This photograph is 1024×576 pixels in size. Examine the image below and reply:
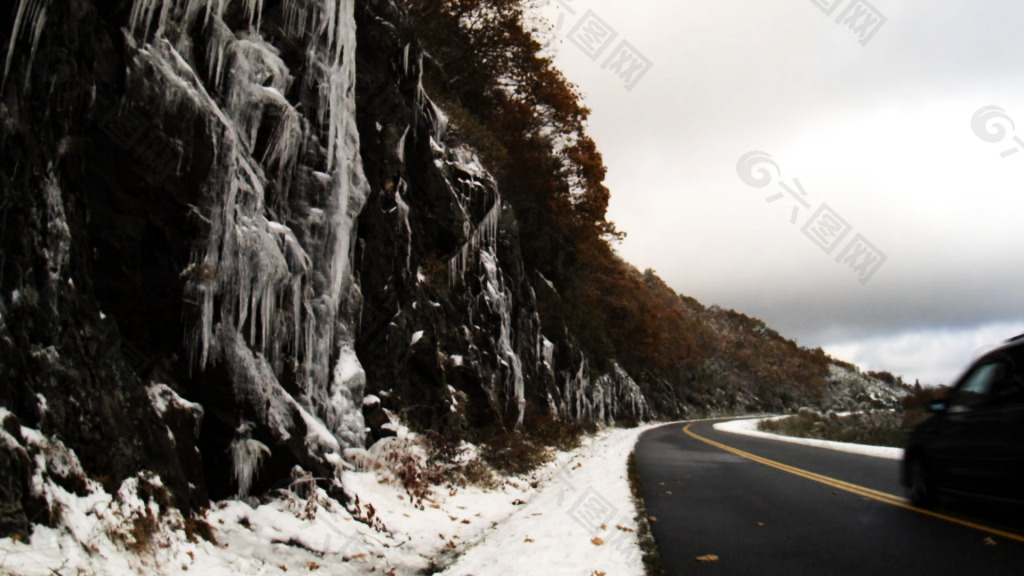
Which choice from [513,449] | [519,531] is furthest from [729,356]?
[519,531]

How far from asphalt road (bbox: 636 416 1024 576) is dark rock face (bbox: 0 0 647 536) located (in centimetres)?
432

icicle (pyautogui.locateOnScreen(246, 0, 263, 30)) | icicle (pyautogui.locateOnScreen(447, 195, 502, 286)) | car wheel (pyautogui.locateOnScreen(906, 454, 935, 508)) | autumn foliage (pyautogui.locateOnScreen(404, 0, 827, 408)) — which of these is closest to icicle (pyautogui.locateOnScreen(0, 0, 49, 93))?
icicle (pyautogui.locateOnScreen(246, 0, 263, 30))

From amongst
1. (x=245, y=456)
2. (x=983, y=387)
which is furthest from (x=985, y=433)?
(x=245, y=456)

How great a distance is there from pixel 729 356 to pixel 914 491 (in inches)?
3813

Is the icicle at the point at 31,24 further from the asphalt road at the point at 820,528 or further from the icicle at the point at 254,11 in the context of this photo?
the asphalt road at the point at 820,528

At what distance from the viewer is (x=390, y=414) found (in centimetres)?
1125

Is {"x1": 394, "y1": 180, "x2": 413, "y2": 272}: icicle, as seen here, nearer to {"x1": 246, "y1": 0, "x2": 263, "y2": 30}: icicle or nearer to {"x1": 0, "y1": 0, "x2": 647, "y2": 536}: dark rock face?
{"x1": 0, "y1": 0, "x2": 647, "y2": 536}: dark rock face

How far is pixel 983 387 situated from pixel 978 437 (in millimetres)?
507

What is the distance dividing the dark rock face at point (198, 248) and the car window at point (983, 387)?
6.78 metres

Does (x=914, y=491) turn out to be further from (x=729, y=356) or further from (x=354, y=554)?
(x=729, y=356)

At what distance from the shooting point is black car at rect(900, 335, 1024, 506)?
17.5 ft

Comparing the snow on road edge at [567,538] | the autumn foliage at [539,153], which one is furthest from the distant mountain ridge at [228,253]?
the autumn foliage at [539,153]

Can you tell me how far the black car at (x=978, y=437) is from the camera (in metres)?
5.32

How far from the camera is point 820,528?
20.4 ft
